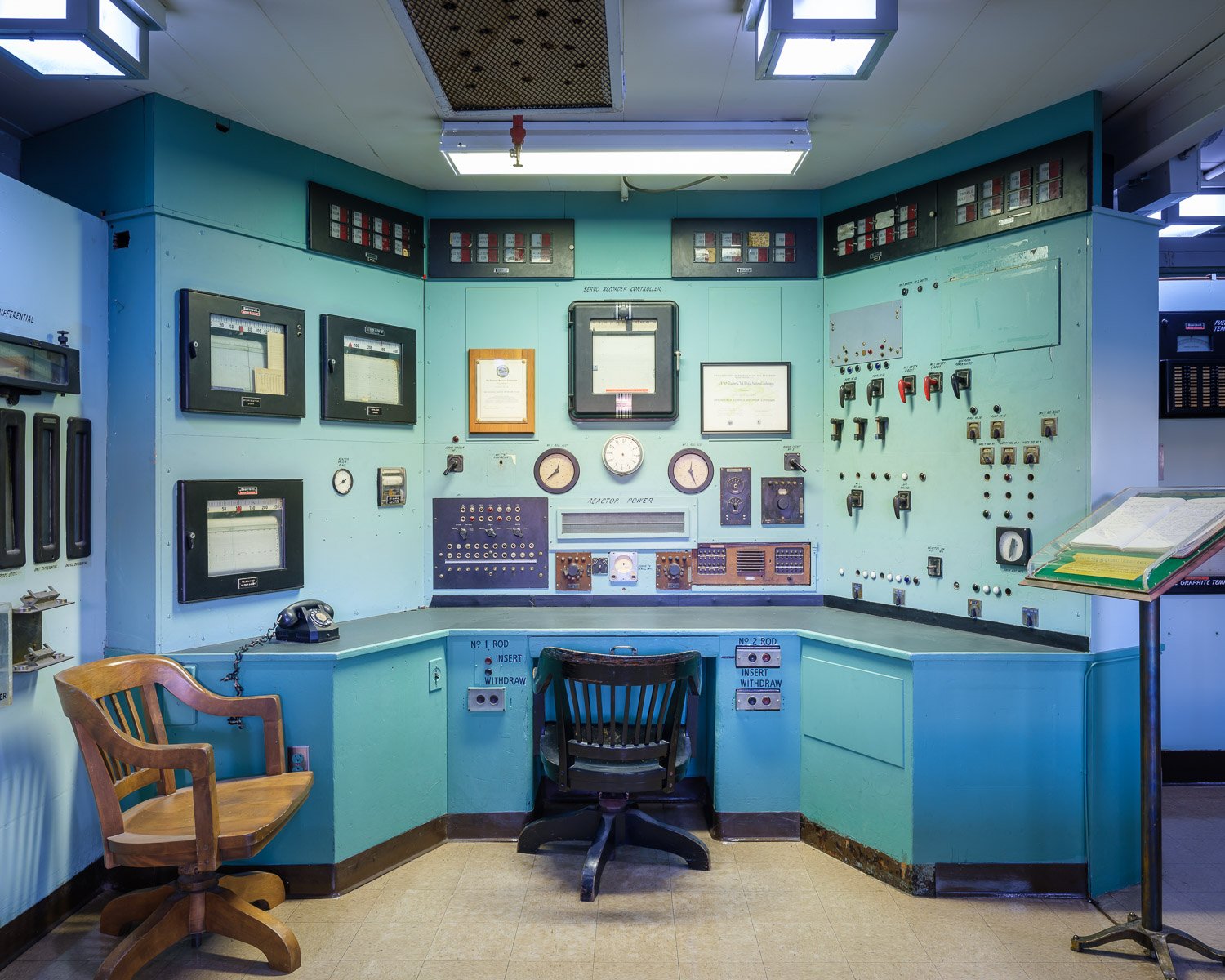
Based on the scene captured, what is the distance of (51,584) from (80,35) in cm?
172

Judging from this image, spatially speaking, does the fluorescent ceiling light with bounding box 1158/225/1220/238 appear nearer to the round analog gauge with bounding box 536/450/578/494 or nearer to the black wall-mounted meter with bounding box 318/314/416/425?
the round analog gauge with bounding box 536/450/578/494

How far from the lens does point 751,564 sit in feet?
11.3

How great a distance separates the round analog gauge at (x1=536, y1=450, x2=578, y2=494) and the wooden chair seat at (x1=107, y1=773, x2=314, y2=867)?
1.60 m

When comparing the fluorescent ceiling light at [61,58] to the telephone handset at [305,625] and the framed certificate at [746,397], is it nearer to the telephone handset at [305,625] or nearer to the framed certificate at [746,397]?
the telephone handset at [305,625]

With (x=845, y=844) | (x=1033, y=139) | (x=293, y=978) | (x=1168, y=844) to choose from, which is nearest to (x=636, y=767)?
(x=845, y=844)

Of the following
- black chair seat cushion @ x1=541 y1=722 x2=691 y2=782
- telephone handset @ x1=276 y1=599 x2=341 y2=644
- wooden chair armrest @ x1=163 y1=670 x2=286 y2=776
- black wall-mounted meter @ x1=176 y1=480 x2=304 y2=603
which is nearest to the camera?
wooden chair armrest @ x1=163 y1=670 x2=286 y2=776

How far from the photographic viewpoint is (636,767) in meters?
2.55

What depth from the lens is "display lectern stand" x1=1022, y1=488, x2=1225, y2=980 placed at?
2061 millimetres

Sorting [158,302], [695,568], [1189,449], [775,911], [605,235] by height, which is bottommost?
[775,911]

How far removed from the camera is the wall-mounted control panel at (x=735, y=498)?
11.3ft

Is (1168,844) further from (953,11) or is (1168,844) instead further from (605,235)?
(605,235)

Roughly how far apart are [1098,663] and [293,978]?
114 inches

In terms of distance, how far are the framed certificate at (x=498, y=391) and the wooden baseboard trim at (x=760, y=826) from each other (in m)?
1.99

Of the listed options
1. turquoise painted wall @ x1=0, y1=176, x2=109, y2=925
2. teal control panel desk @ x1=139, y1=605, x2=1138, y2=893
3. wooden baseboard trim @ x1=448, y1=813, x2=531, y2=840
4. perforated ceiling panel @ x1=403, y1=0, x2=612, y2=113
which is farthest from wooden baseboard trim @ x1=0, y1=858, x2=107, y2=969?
perforated ceiling panel @ x1=403, y1=0, x2=612, y2=113
